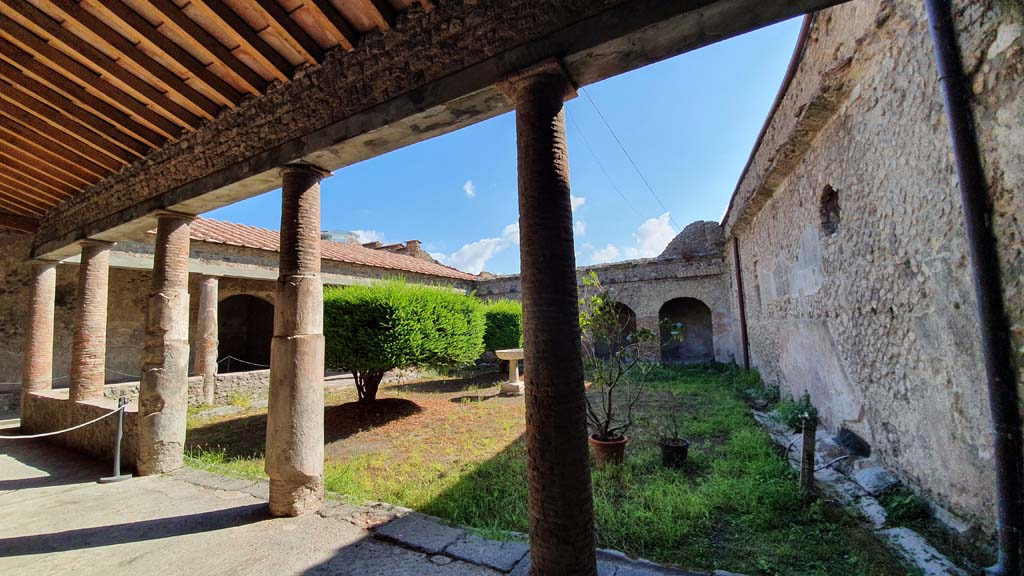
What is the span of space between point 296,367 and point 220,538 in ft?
4.26

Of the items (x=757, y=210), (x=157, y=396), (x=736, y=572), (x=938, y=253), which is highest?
(x=757, y=210)

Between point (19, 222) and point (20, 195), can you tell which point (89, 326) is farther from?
point (19, 222)

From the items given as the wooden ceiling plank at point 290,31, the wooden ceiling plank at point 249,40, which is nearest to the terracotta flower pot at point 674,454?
the wooden ceiling plank at point 290,31

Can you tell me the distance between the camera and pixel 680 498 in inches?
143

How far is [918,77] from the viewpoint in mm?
2861

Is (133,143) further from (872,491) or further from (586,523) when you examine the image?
(872,491)

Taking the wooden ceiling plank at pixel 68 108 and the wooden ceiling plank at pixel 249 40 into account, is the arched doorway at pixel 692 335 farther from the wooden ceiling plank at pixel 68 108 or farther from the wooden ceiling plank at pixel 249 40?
the wooden ceiling plank at pixel 68 108

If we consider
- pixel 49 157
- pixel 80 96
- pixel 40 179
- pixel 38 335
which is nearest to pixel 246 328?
pixel 38 335

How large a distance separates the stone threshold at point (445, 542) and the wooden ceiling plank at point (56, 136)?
399 cm

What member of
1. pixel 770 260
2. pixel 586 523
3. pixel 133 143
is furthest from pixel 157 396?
pixel 770 260

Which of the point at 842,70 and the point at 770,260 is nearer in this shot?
the point at 842,70

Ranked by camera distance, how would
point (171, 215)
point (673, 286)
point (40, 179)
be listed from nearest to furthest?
point (171, 215) < point (40, 179) < point (673, 286)

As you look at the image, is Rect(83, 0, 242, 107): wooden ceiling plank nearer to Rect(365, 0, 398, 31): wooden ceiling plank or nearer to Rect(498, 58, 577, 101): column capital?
Rect(365, 0, 398, 31): wooden ceiling plank

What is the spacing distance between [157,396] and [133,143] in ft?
8.77
